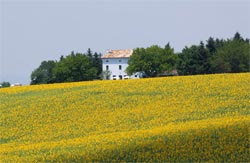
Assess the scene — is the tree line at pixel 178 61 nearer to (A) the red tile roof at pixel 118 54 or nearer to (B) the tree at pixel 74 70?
(B) the tree at pixel 74 70

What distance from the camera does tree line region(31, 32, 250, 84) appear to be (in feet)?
279

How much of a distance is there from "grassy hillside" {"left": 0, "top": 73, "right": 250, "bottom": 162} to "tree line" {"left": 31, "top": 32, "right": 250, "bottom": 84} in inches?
1933

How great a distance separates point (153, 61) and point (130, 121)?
232ft

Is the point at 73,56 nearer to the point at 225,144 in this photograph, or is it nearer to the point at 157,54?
the point at 157,54

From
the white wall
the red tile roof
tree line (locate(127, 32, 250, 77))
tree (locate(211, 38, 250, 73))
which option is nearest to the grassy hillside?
tree (locate(211, 38, 250, 73))

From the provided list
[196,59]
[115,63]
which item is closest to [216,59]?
[196,59]

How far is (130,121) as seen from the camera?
2597 centimetres

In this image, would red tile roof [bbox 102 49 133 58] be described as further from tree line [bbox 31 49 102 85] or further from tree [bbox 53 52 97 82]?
tree [bbox 53 52 97 82]

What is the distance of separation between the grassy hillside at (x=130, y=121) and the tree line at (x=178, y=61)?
161ft

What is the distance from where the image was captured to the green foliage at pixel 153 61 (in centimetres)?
9475

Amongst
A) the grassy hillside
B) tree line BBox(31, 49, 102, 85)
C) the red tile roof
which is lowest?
the grassy hillside

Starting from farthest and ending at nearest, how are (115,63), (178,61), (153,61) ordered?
(115,63)
(153,61)
(178,61)

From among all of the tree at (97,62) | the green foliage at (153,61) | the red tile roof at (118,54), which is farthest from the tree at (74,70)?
the red tile roof at (118,54)

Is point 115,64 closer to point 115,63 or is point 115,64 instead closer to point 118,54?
point 115,63
